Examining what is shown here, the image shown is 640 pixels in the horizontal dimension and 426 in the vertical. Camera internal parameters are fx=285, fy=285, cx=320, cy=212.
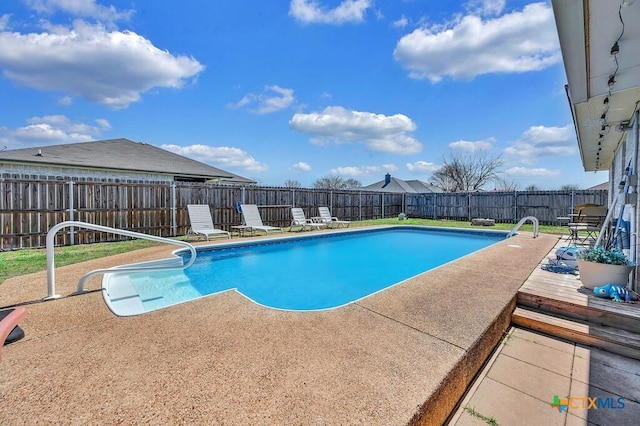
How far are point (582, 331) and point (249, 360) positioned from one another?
120 inches

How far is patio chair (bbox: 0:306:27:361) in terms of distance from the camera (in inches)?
65.1

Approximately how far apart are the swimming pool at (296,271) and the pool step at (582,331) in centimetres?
198

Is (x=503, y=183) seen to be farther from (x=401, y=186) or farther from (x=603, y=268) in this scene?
(x=603, y=268)

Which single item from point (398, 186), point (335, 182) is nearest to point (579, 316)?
point (398, 186)

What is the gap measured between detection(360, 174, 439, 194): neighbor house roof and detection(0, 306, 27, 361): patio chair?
99.5 feet

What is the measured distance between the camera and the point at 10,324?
178 cm

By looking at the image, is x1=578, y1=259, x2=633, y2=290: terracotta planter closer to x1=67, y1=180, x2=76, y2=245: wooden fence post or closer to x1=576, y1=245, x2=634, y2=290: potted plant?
x1=576, y1=245, x2=634, y2=290: potted plant

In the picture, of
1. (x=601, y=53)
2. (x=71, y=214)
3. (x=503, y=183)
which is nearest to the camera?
(x=601, y=53)

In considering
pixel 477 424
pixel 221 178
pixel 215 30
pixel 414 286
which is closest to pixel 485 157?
pixel 221 178

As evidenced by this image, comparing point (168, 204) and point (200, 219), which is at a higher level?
point (168, 204)

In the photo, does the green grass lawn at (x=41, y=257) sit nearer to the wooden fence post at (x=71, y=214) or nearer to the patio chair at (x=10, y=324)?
the wooden fence post at (x=71, y=214)

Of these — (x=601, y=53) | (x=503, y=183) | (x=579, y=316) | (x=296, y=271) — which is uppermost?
(x=503, y=183)

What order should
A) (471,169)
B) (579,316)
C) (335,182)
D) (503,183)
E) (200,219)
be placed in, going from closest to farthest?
(579,316)
(200,219)
(471,169)
(503,183)
(335,182)

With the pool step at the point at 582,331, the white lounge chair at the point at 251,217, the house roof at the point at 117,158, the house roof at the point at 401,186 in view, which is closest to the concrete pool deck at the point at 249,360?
the pool step at the point at 582,331
